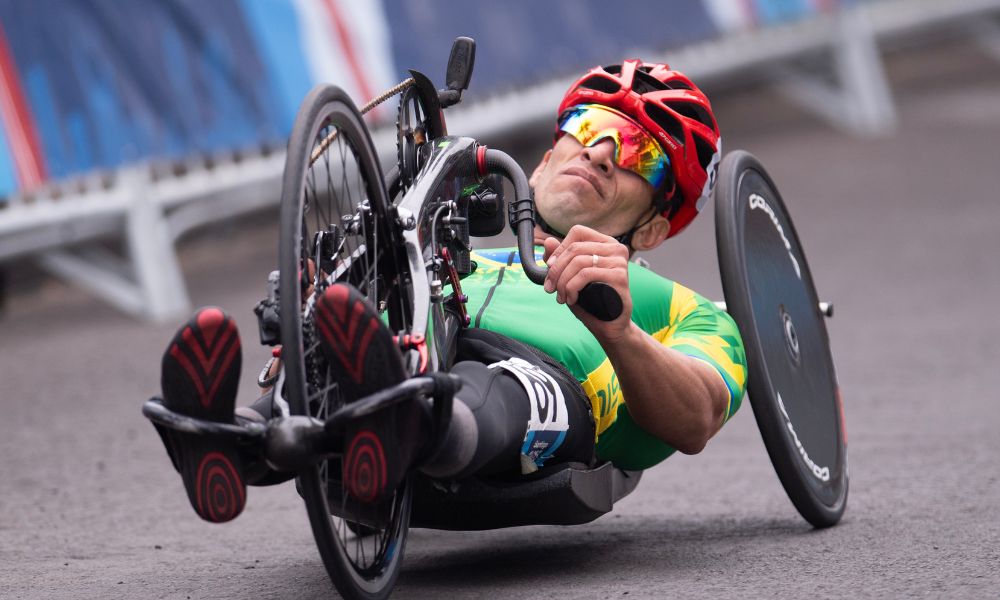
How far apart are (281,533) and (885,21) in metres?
14.9

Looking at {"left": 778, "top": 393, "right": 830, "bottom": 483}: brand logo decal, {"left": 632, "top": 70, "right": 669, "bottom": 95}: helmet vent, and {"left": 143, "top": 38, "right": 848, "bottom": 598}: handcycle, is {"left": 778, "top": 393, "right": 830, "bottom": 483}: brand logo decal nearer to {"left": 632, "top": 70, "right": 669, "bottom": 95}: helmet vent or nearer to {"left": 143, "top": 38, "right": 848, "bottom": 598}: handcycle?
{"left": 143, "top": 38, "right": 848, "bottom": 598}: handcycle

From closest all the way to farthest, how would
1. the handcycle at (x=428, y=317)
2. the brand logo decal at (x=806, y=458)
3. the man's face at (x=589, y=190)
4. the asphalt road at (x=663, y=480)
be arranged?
the handcycle at (x=428, y=317) < the asphalt road at (x=663, y=480) < the man's face at (x=589, y=190) < the brand logo decal at (x=806, y=458)

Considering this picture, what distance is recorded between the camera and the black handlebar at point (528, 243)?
3402 millimetres

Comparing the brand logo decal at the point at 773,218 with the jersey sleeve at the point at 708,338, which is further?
the brand logo decal at the point at 773,218

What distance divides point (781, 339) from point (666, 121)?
781 millimetres

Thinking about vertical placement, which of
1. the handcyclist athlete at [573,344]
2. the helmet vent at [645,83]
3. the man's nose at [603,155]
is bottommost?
the handcyclist athlete at [573,344]

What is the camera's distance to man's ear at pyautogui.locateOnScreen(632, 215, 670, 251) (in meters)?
4.31

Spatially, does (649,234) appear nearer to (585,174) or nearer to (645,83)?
(585,174)

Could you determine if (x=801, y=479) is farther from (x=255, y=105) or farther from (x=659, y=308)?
(x=255, y=105)

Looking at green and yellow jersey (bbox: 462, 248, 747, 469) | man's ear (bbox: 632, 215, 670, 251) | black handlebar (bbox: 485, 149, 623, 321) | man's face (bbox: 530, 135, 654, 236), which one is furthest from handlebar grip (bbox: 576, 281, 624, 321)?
man's ear (bbox: 632, 215, 670, 251)

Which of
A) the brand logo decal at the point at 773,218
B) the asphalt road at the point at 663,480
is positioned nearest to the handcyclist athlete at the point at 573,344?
the brand logo decal at the point at 773,218

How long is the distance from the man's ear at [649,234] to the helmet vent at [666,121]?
23 centimetres

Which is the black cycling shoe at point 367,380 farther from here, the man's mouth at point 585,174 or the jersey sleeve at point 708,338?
the man's mouth at point 585,174

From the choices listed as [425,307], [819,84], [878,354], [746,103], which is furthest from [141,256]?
[746,103]
